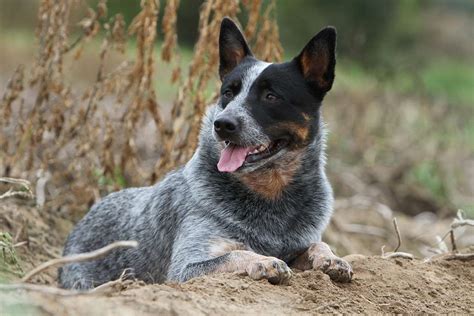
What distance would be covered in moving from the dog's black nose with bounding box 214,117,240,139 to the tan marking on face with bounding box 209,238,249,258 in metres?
0.67

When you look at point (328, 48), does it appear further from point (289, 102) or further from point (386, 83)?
point (386, 83)

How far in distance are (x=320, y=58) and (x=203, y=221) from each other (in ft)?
4.39

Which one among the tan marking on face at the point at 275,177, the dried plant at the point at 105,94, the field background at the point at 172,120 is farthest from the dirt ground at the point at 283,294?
the dried plant at the point at 105,94

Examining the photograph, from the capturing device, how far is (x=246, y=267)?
575cm

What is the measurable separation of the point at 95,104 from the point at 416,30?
18.5 m

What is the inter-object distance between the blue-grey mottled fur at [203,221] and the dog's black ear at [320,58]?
1.38 ft

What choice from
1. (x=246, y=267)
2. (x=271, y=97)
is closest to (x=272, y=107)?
(x=271, y=97)

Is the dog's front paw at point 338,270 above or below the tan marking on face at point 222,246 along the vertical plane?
above

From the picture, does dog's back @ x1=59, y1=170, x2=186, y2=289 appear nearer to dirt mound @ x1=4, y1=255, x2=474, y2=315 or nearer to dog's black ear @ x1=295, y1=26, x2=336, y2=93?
dog's black ear @ x1=295, y1=26, x2=336, y2=93

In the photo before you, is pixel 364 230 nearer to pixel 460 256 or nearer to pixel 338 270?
pixel 460 256

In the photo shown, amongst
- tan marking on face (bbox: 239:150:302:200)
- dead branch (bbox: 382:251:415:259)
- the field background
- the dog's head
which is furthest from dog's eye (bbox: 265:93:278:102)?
the field background

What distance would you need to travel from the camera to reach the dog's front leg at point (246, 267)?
18.4 ft

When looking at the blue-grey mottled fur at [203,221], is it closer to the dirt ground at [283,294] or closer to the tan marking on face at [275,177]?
the tan marking on face at [275,177]

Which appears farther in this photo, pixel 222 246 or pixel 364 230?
pixel 364 230
